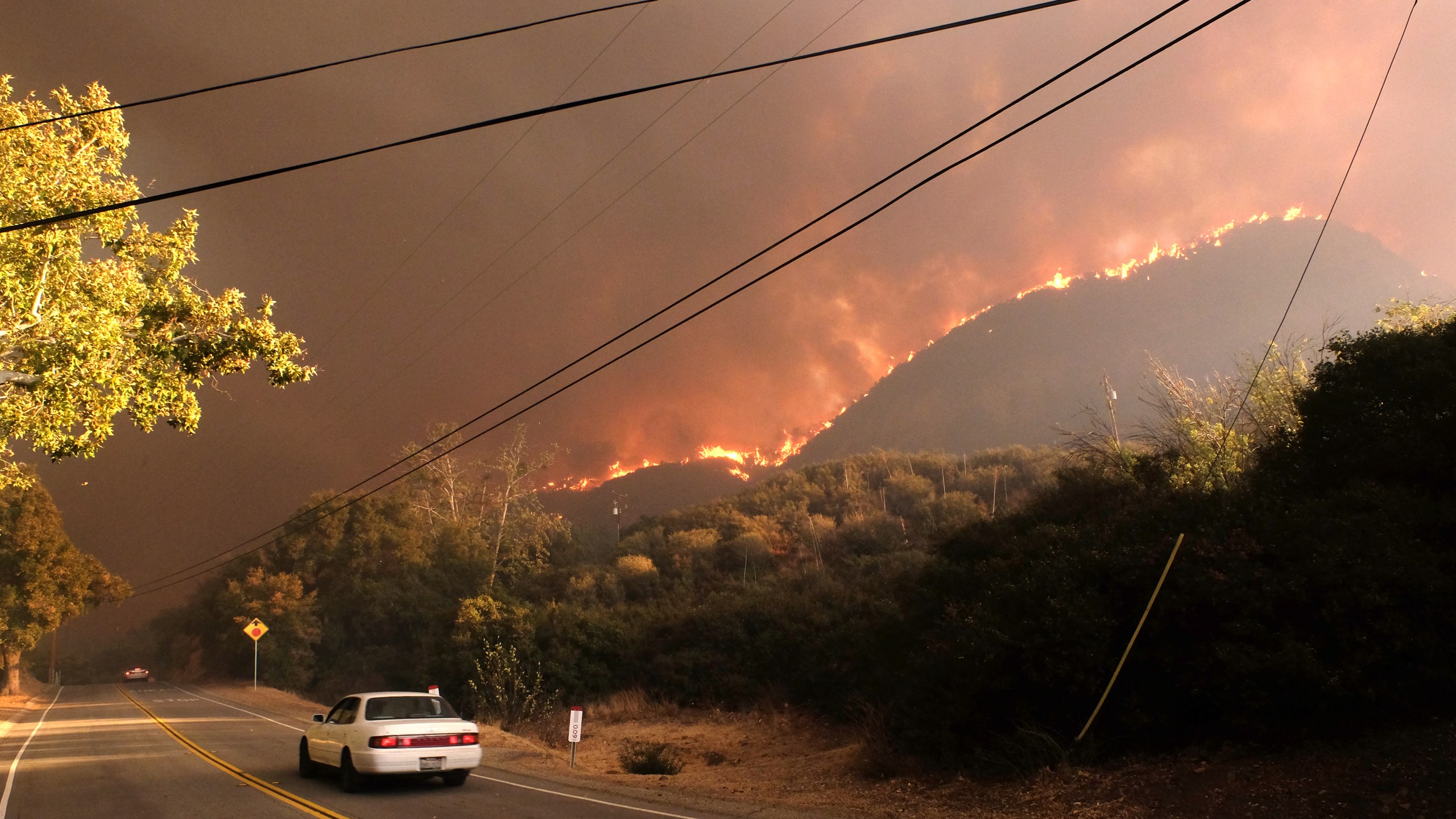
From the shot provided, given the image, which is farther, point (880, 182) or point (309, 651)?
point (309, 651)

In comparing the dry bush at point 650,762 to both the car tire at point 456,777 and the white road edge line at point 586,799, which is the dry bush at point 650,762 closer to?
the white road edge line at point 586,799

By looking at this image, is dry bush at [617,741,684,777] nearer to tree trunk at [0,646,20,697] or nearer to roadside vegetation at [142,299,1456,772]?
roadside vegetation at [142,299,1456,772]

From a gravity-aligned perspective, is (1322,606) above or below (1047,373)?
below

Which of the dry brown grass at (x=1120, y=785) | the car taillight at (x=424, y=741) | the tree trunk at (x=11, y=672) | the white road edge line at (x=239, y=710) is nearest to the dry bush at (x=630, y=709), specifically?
the white road edge line at (x=239, y=710)

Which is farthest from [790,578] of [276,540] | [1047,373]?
[1047,373]

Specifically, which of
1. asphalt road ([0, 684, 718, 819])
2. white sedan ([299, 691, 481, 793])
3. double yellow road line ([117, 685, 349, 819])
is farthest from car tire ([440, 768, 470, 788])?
double yellow road line ([117, 685, 349, 819])

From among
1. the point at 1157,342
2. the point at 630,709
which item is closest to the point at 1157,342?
the point at 1157,342

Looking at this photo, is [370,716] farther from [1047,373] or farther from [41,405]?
[1047,373]

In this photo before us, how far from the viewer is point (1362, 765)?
9.83 meters

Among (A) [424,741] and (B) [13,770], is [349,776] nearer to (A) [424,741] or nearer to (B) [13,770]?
(A) [424,741]

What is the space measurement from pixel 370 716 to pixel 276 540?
64.0m

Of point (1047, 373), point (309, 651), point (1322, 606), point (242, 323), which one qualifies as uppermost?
point (1047, 373)

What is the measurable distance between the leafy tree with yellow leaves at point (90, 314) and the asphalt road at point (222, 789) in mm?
5573

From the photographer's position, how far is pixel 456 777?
1378 centimetres
